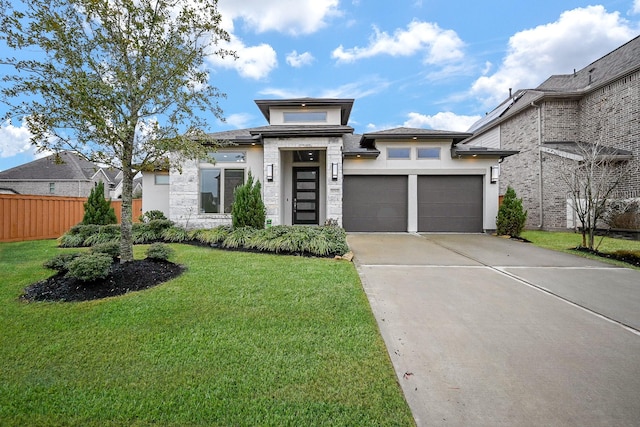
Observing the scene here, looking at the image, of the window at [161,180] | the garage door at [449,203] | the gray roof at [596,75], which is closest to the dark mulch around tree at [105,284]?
the window at [161,180]

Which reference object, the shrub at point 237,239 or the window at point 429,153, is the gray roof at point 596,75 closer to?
the window at point 429,153

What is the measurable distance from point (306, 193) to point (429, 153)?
5.04m

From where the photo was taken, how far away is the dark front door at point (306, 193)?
1161 cm

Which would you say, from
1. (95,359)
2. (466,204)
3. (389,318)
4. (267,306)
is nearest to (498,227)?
(466,204)

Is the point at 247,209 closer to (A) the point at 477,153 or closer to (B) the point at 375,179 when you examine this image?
(B) the point at 375,179

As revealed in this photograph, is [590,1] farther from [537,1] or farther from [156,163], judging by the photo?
[156,163]

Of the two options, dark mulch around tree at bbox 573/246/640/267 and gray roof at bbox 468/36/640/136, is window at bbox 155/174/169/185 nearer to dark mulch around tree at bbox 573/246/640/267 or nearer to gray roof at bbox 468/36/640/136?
dark mulch around tree at bbox 573/246/640/267

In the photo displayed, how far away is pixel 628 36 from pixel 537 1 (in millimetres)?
6546

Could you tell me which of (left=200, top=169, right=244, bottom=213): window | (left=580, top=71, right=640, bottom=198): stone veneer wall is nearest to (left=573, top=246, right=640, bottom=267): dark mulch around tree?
(left=580, top=71, right=640, bottom=198): stone veneer wall

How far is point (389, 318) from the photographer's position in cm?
329

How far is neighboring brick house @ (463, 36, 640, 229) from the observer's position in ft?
36.0

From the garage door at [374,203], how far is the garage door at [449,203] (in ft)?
2.50

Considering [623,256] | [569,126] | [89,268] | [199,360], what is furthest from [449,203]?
[89,268]

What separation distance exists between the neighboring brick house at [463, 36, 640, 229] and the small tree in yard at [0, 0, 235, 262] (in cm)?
1376
